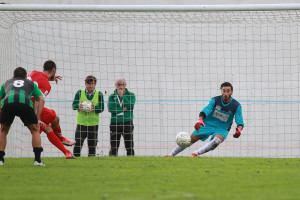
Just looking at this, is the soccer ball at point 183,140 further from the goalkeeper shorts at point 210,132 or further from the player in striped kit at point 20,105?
the player in striped kit at point 20,105

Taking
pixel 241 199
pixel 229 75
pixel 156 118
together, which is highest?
pixel 229 75

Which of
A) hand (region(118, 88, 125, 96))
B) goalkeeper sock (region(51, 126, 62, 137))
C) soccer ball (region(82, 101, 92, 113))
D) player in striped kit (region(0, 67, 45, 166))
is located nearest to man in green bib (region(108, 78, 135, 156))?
hand (region(118, 88, 125, 96))

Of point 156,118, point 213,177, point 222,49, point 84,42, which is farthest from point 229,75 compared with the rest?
point 213,177

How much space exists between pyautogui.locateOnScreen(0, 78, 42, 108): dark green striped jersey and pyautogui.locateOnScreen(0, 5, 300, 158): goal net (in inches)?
195

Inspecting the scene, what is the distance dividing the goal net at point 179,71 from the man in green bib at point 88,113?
1.92 meters

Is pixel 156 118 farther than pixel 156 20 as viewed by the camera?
Yes

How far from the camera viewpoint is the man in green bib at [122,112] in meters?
10.9

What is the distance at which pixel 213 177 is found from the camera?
622cm

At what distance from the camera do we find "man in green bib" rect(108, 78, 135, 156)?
1088 cm

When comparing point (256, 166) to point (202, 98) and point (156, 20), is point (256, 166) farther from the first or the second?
point (202, 98)

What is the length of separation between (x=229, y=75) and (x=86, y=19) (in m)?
5.05

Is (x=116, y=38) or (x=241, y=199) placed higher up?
(x=116, y=38)

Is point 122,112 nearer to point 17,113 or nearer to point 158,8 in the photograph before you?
point 158,8

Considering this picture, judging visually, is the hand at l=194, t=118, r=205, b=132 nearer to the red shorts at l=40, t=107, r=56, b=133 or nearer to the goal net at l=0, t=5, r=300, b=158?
the red shorts at l=40, t=107, r=56, b=133
